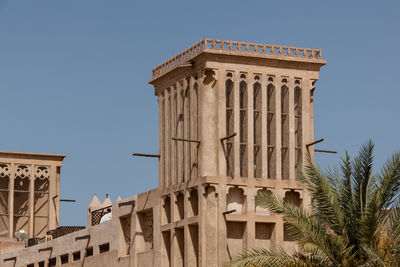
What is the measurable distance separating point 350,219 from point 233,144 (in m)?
10.6

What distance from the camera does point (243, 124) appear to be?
3766 cm

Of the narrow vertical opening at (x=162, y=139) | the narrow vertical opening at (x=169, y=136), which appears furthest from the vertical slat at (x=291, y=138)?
the narrow vertical opening at (x=162, y=139)

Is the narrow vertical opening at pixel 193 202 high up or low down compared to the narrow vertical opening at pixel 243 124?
down

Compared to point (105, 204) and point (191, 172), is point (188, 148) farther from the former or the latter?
point (105, 204)

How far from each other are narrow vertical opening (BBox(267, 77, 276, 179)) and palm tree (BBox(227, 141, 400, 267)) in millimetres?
10036

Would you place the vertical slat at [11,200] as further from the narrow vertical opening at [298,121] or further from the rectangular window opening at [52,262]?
the narrow vertical opening at [298,121]

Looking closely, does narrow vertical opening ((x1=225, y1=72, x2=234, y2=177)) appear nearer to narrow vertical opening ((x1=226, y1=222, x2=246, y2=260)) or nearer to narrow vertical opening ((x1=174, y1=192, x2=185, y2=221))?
narrow vertical opening ((x1=226, y1=222, x2=246, y2=260))

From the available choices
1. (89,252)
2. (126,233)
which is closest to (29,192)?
(89,252)

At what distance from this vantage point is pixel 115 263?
42594 mm

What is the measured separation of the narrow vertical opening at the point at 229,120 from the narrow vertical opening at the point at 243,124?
380mm

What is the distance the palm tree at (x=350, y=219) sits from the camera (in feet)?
86.9

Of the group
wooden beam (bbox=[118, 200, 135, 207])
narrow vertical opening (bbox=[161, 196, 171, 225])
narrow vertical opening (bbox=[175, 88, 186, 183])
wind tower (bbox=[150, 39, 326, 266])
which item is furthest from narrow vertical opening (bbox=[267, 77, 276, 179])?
wooden beam (bbox=[118, 200, 135, 207])

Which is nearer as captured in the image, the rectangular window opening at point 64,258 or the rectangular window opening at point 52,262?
the rectangular window opening at point 64,258

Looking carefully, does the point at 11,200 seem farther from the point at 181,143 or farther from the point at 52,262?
the point at 181,143
